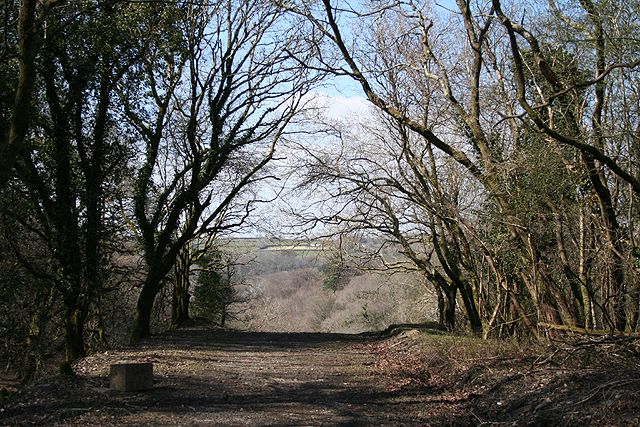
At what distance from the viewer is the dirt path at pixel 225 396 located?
504cm

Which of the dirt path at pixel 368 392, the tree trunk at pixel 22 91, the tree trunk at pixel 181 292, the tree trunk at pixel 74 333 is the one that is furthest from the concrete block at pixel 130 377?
the tree trunk at pixel 181 292

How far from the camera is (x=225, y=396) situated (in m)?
6.17

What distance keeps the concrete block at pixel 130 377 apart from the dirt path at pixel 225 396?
110 mm

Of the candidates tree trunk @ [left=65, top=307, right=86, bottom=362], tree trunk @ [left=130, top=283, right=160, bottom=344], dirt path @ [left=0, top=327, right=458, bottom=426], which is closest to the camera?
dirt path @ [left=0, top=327, right=458, bottom=426]

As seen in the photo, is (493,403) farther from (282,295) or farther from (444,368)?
(282,295)

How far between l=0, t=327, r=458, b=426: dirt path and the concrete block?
110 mm

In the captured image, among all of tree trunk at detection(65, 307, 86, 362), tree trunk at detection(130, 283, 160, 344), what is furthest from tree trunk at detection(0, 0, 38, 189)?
tree trunk at detection(130, 283, 160, 344)

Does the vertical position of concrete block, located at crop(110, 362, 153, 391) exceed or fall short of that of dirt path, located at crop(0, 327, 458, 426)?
it exceeds it

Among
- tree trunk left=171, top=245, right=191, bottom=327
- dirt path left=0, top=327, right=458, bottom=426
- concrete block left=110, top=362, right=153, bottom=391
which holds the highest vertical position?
tree trunk left=171, top=245, right=191, bottom=327

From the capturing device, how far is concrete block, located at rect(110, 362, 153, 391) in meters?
5.99

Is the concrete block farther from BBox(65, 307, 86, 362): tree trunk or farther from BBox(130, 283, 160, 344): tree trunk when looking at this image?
BBox(130, 283, 160, 344): tree trunk

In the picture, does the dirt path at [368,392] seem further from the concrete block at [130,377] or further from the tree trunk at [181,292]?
the tree trunk at [181,292]

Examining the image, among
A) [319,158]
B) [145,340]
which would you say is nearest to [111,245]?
[145,340]

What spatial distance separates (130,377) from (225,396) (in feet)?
3.98
